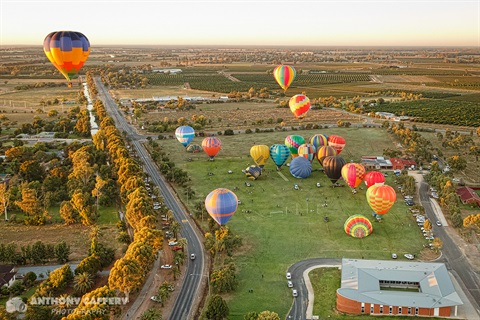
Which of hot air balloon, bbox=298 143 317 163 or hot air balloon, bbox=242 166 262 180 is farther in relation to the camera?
hot air balloon, bbox=298 143 317 163

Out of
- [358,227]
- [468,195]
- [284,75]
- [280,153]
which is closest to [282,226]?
[358,227]

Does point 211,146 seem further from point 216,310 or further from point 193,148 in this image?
point 216,310

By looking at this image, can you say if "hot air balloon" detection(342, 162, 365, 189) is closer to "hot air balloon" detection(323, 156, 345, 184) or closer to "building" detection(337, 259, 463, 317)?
"hot air balloon" detection(323, 156, 345, 184)

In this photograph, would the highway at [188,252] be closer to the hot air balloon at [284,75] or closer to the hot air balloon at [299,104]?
the hot air balloon at [299,104]

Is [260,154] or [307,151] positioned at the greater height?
[307,151]

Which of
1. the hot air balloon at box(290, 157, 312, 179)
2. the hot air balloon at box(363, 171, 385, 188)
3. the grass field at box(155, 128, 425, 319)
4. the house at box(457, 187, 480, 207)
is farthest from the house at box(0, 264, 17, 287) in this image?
the house at box(457, 187, 480, 207)

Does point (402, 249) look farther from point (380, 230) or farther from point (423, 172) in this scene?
point (423, 172)
